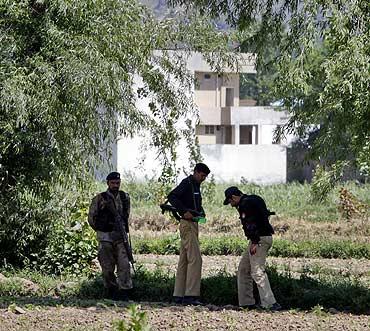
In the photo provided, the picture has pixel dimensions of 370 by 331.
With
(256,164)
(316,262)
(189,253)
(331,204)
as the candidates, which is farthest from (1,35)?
(256,164)

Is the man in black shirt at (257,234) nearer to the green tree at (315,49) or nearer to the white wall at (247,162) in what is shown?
the green tree at (315,49)

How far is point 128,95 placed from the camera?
47.5ft

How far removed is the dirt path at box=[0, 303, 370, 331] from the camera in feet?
33.0

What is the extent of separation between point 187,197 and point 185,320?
275 centimetres

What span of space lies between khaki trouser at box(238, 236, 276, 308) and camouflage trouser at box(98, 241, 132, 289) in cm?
190

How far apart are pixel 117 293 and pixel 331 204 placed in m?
18.9

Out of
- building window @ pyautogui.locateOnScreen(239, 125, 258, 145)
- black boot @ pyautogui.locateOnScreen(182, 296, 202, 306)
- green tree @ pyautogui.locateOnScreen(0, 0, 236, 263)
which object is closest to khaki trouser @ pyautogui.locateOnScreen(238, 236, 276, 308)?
black boot @ pyautogui.locateOnScreen(182, 296, 202, 306)

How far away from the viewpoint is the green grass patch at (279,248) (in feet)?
66.8

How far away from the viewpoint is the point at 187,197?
12.9 meters

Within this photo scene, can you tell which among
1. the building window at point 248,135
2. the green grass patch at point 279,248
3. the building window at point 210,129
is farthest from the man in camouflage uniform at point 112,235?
the building window at point 248,135

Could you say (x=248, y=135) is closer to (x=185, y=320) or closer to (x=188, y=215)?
(x=188, y=215)

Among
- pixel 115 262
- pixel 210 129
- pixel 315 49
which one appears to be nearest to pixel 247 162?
pixel 210 129

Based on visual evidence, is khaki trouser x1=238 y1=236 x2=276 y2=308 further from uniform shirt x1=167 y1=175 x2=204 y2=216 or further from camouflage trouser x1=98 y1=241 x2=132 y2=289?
camouflage trouser x1=98 y1=241 x2=132 y2=289

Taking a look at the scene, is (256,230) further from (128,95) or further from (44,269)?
(44,269)
